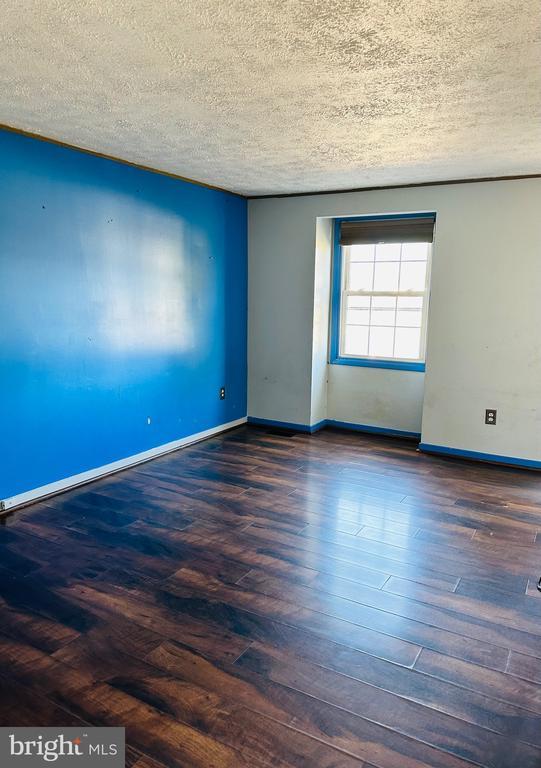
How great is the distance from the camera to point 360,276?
17.4 ft

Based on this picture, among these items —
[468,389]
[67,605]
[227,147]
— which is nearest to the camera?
[67,605]

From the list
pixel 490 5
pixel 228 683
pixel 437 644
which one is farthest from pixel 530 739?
pixel 490 5

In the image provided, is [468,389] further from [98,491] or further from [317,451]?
[98,491]

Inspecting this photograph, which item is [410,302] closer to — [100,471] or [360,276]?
[360,276]

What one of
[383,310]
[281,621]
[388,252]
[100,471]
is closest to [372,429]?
[383,310]

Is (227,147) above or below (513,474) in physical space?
above

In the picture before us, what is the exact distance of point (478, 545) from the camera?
3012 millimetres

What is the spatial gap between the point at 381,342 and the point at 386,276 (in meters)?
0.67

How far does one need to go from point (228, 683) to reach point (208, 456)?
106 inches

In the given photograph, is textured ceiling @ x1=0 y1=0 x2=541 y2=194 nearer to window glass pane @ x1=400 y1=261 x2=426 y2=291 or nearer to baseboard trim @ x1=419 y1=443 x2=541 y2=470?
window glass pane @ x1=400 y1=261 x2=426 y2=291

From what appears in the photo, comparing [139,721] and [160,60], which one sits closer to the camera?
[139,721]

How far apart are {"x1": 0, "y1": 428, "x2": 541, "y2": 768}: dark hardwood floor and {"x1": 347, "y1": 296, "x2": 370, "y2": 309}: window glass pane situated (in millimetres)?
2118

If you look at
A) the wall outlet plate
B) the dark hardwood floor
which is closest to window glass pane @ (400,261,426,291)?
the wall outlet plate

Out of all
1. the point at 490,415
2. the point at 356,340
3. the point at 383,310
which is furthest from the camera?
the point at 356,340
